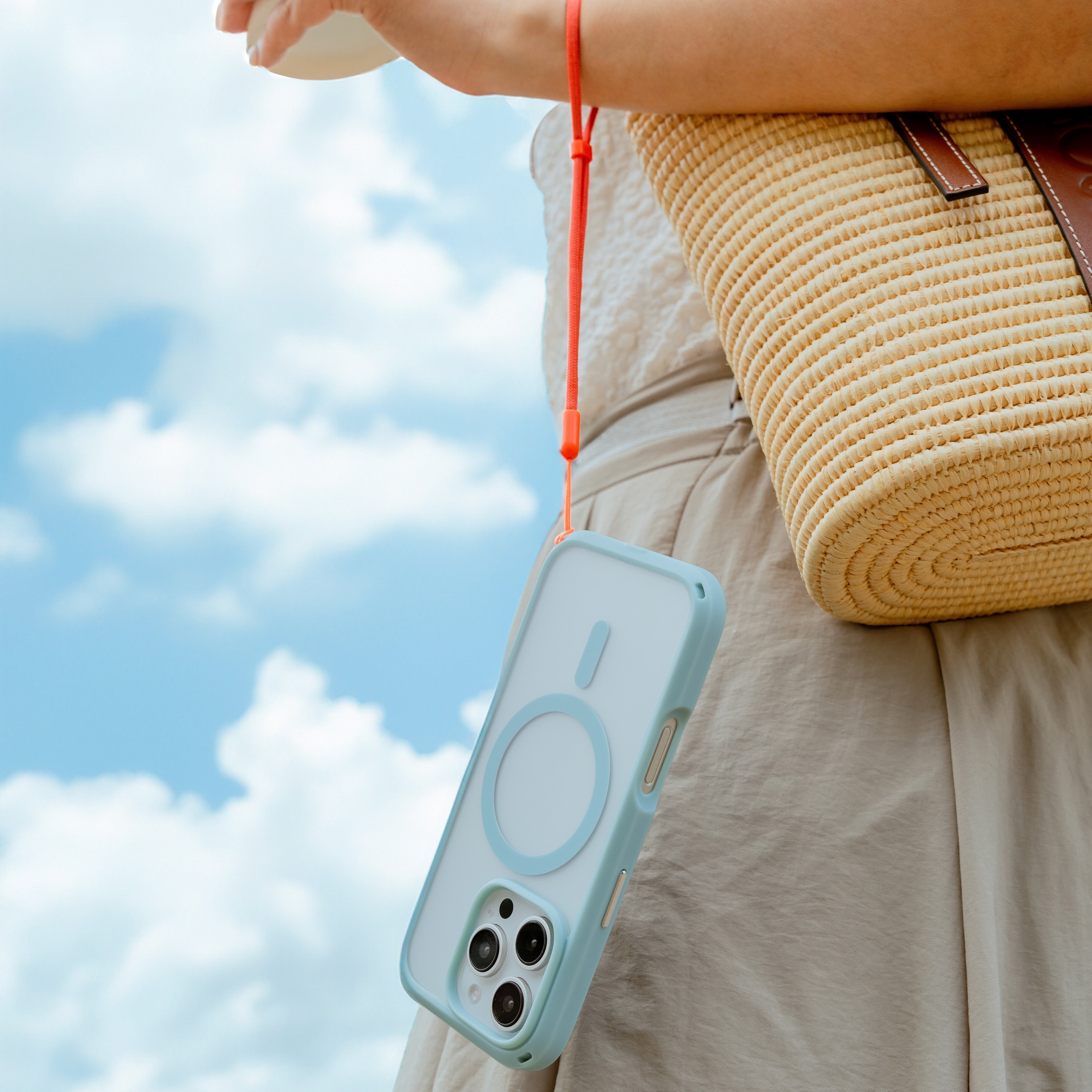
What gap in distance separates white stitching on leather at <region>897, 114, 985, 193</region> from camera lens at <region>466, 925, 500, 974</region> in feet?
1.05

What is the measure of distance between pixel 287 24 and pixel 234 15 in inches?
1.8

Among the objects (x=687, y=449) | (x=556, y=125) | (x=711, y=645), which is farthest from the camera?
(x=556, y=125)

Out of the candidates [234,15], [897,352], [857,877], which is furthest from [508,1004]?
[234,15]

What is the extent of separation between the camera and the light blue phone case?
348 millimetres

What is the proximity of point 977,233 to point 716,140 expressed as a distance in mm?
113

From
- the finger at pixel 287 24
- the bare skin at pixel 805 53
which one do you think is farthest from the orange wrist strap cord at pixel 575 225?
the finger at pixel 287 24

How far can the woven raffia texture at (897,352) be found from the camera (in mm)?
356

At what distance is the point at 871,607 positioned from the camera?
425 millimetres

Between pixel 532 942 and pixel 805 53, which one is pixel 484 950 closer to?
pixel 532 942

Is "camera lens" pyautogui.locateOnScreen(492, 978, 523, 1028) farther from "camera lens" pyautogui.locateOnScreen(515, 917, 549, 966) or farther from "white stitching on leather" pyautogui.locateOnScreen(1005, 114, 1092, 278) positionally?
"white stitching on leather" pyautogui.locateOnScreen(1005, 114, 1092, 278)

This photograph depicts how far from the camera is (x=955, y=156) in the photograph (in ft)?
1.30

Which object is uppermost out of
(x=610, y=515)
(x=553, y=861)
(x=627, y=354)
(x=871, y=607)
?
(x=627, y=354)

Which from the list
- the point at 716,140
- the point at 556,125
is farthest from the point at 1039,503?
the point at 556,125

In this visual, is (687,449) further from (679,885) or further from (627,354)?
(679,885)
